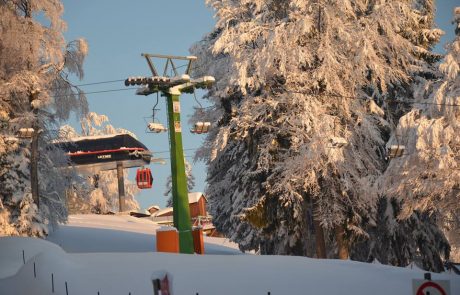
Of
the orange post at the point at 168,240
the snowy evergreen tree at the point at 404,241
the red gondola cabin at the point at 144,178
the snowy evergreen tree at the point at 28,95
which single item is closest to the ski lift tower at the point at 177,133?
the orange post at the point at 168,240

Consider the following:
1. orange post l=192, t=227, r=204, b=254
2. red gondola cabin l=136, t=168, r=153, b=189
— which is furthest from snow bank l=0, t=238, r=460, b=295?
red gondola cabin l=136, t=168, r=153, b=189

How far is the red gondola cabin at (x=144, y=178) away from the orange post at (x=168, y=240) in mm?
32993

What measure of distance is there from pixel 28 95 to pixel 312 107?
984 cm

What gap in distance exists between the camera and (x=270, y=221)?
26.3 metres

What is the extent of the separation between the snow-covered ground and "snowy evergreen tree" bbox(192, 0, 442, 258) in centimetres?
488

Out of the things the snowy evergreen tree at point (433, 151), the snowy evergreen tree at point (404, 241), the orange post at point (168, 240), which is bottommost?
the snowy evergreen tree at point (404, 241)

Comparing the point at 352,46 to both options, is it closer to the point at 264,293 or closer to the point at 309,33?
the point at 309,33

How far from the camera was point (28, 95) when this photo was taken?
25.2m

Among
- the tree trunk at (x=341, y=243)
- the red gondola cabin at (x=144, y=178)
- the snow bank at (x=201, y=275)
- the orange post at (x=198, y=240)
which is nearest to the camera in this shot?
the snow bank at (x=201, y=275)

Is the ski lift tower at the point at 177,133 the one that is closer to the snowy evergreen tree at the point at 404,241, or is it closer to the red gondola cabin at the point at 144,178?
the snowy evergreen tree at the point at 404,241

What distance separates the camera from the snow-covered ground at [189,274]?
1512 cm

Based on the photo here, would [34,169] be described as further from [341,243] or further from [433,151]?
[433,151]

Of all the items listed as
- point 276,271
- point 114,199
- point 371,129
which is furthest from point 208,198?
point 114,199

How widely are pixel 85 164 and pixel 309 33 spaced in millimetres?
33537
